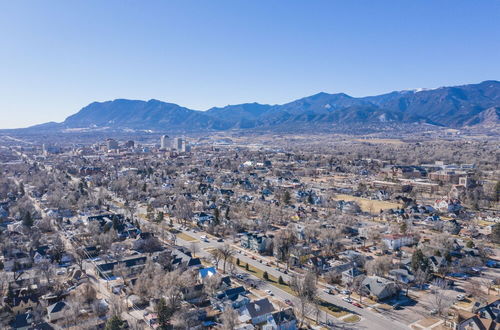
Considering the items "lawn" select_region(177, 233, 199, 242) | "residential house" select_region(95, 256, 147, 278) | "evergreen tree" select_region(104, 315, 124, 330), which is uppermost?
"evergreen tree" select_region(104, 315, 124, 330)

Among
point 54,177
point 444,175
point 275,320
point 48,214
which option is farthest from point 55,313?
point 444,175

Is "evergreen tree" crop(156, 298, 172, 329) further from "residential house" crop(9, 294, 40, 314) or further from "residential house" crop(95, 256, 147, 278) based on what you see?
"residential house" crop(9, 294, 40, 314)

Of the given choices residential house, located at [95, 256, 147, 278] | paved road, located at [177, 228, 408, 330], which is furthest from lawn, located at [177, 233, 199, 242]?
residential house, located at [95, 256, 147, 278]

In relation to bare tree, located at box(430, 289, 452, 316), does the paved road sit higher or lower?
lower

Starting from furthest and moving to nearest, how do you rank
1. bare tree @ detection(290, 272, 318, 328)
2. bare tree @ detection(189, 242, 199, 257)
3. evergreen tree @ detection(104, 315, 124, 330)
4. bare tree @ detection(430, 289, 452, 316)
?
bare tree @ detection(189, 242, 199, 257) → bare tree @ detection(430, 289, 452, 316) → bare tree @ detection(290, 272, 318, 328) → evergreen tree @ detection(104, 315, 124, 330)

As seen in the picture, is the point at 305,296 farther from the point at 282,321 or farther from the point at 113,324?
the point at 113,324

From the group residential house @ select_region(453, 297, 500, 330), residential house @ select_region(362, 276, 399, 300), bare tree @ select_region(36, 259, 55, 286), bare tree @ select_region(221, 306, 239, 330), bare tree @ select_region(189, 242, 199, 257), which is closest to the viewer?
bare tree @ select_region(221, 306, 239, 330)

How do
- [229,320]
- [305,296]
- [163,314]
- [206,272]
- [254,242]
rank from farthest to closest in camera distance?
1. [254,242]
2. [206,272]
3. [305,296]
4. [163,314]
5. [229,320]

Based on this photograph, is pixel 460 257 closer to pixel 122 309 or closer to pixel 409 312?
pixel 409 312

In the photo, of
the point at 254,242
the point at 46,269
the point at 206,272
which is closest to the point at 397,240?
the point at 254,242

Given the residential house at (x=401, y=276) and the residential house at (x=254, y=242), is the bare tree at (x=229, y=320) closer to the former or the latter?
the residential house at (x=401, y=276)

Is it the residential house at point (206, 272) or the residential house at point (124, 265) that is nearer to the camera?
the residential house at point (206, 272)

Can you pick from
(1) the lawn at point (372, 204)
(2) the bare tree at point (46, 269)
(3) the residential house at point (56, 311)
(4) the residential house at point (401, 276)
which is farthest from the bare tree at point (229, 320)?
(1) the lawn at point (372, 204)
